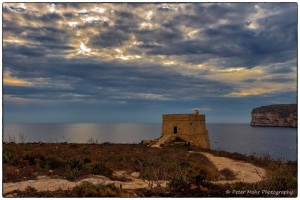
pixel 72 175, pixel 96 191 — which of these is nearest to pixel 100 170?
pixel 72 175

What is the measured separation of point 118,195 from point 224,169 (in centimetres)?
1009

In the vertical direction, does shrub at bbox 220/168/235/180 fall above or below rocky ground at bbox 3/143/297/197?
below

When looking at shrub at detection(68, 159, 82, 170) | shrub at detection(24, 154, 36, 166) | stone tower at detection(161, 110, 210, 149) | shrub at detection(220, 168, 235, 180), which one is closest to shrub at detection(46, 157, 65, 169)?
shrub at detection(68, 159, 82, 170)

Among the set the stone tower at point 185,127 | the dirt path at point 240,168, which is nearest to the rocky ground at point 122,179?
the dirt path at point 240,168

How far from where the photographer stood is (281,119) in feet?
550

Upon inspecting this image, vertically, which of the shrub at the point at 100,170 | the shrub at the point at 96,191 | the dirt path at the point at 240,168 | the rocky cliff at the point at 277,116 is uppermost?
the shrub at the point at 96,191

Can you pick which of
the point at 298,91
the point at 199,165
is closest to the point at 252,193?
the point at 298,91

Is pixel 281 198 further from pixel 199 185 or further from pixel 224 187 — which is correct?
pixel 199 185

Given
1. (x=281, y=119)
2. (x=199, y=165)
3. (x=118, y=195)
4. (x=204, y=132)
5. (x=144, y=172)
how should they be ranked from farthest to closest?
(x=281, y=119) < (x=204, y=132) < (x=199, y=165) < (x=144, y=172) < (x=118, y=195)

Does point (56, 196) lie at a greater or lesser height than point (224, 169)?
greater

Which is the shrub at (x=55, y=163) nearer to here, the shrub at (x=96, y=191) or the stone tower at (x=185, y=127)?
the shrub at (x=96, y=191)

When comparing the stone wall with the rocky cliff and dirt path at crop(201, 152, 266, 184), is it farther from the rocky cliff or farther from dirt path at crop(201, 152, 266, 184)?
the rocky cliff

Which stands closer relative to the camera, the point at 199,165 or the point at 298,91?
the point at 298,91

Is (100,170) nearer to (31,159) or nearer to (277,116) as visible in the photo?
(31,159)
